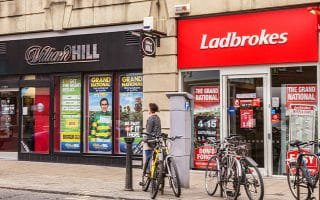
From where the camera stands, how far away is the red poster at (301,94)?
40.7ft

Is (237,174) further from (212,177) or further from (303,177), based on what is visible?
(303,177)

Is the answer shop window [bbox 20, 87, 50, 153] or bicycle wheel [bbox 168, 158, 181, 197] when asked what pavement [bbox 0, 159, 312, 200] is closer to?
bicycle wheel [bbox 168, 158, 181, 197]

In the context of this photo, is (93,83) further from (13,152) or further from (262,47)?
(262,47)

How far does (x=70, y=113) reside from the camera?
645 inches

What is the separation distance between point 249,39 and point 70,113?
6.26 m

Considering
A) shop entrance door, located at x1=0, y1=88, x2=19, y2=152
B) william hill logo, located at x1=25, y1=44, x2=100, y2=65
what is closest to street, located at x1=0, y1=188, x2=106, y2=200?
william hill logo, located at x1=25, y1=44, x2=100, y2=65

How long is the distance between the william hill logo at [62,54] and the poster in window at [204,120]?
3503mm

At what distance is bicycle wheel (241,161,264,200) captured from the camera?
8898 mm

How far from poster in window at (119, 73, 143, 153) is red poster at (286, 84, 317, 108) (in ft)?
14.6

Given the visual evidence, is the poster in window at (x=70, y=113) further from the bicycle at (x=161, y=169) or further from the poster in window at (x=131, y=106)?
the bicycle at (x=161, y=169)

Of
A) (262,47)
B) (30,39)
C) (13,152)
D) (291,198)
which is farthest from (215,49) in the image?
(13,152)

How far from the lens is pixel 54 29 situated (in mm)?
16359

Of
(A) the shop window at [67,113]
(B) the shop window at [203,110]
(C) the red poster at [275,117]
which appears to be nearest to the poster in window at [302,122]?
(C) the red poster at [275,117]

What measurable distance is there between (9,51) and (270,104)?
9.12m
